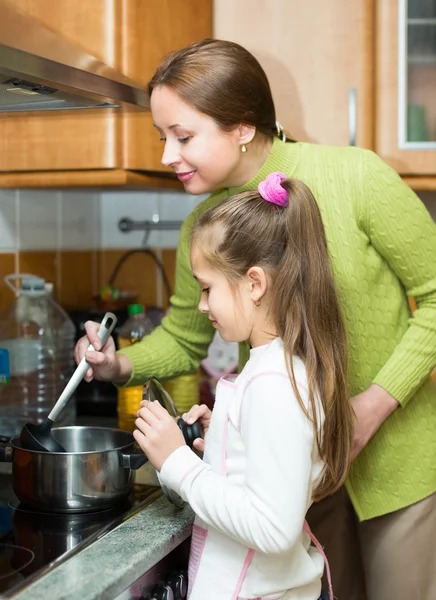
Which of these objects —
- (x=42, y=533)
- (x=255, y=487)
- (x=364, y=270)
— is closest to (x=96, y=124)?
(x=364, y=270)

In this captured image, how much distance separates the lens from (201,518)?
3.64 ft

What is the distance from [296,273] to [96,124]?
718mm

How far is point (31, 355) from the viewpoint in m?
1.98

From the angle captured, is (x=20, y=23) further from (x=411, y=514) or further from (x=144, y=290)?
(x=144, y=290)

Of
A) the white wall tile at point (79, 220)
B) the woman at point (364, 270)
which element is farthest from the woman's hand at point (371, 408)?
the white wall tile at point (79, 220)

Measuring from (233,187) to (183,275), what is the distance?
22 cm

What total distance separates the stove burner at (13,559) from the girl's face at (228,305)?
0.38 meters

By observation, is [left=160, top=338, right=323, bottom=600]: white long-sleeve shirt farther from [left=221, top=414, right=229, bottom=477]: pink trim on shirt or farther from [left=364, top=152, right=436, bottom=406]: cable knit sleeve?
[left=364, top=152, right=436, bottom=406]: cable knit sleeve

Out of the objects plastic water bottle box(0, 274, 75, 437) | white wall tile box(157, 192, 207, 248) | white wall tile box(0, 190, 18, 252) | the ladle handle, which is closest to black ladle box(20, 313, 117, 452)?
the ladle handle

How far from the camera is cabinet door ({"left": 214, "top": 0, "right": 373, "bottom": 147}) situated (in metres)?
2.00

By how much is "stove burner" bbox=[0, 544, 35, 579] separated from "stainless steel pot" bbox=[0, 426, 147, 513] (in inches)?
4.2

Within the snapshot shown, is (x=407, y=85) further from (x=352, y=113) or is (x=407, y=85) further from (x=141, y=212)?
(x=141, y=212)

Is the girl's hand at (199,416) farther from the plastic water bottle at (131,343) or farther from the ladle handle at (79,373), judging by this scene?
the plastic water bottle at (131,343)

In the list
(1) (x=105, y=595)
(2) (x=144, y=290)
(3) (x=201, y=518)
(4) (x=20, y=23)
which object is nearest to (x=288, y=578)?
(3) (x=201, y=518)
